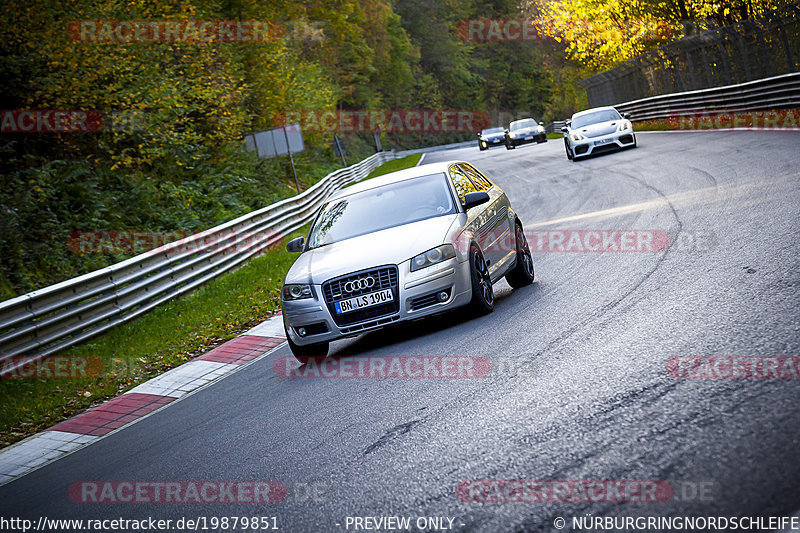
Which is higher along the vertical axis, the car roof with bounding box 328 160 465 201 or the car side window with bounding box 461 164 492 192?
the car roof with bounding box 328 160 465 201

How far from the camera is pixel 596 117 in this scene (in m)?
25.7

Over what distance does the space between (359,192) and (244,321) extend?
10.9ft

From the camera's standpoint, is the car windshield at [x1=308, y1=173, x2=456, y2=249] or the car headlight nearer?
the car headlight

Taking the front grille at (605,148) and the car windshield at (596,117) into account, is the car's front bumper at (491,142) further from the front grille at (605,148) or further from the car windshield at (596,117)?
the front grille at (605,148)

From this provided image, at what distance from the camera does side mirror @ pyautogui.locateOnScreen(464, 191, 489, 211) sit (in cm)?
874

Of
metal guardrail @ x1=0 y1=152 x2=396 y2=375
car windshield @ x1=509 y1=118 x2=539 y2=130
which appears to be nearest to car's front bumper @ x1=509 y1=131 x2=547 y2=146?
car windshield @ x1=509 y1=118 x2=539 y2=130

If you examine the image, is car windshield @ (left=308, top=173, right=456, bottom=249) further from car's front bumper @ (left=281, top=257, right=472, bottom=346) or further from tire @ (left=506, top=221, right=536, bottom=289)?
tire @ (left=506, top=221, right=536, bottom=289)

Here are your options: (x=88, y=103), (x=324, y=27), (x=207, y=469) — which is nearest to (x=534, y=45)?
(x=324, y=27)

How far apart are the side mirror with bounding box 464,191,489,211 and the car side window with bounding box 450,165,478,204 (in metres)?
0.20

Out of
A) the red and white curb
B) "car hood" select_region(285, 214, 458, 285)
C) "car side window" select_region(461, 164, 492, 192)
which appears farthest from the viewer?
"car side window" select_region(461, 164, 492, 192)

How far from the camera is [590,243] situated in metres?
11.3

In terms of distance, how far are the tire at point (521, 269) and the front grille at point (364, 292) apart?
2.06 metres

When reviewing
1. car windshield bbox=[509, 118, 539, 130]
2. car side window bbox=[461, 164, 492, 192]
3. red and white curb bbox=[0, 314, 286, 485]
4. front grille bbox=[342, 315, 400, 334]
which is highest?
car windshield bbox=[509, 118, 539, 130]

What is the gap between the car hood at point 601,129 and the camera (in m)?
25.0
